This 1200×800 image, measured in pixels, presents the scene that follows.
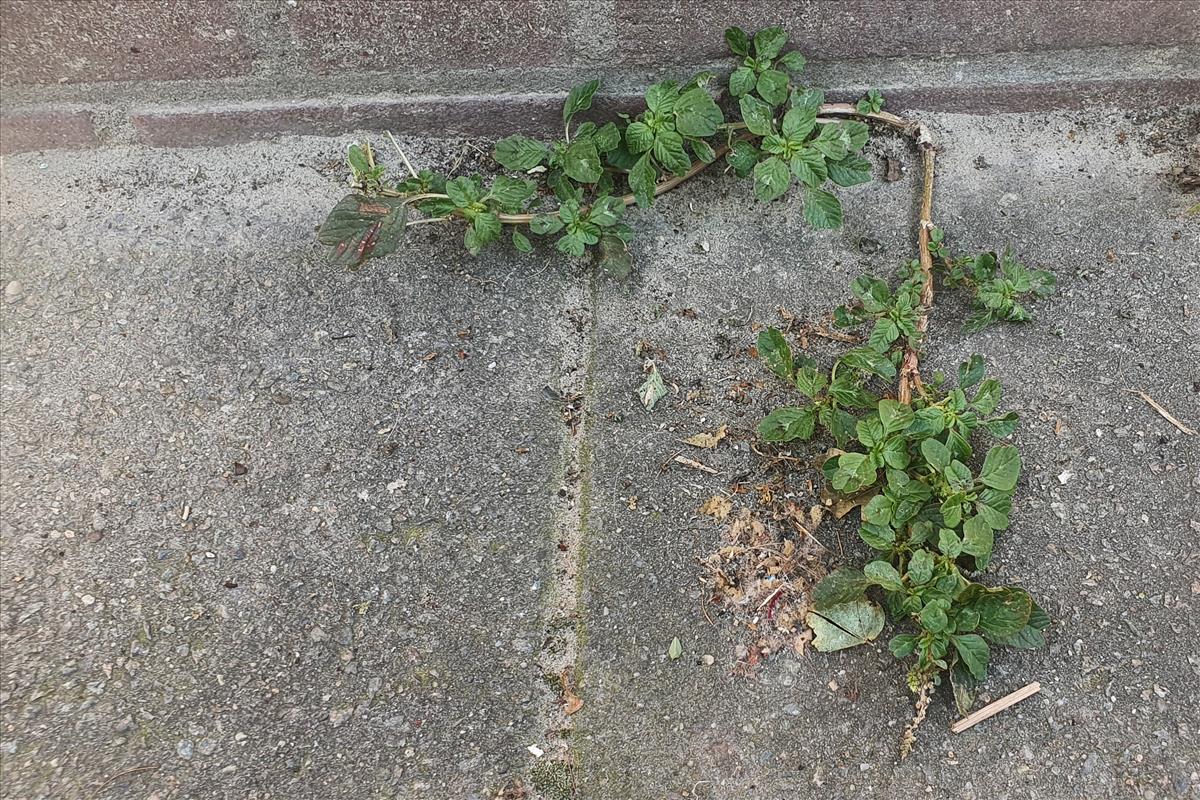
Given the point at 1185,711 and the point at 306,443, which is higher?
the point at 306,443

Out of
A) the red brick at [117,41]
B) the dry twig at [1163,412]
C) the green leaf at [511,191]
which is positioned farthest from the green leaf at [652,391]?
the red brick at [117,41]

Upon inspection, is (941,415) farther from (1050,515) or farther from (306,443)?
(306,443)

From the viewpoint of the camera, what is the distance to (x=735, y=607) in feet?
4.62

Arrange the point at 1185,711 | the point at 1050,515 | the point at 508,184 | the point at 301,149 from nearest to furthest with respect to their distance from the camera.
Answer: the point at 1185,711, the point at 1050,515, the point at 508,184, the point at 301,149

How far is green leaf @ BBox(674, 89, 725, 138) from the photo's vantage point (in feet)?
5.00

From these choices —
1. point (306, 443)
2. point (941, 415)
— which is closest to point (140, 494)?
point (306, 443)

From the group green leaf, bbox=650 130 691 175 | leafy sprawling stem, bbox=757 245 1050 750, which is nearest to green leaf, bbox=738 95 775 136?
green leaf, bbox=650 130 691 175

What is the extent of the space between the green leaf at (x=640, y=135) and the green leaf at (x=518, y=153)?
174 mm

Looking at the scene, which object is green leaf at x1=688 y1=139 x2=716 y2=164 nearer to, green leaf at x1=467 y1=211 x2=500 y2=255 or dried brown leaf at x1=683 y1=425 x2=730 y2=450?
green leaf at x1=467 y1=211 x2=500 y2=255

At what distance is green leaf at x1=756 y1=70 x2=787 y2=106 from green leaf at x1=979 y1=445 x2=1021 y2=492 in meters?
0.75

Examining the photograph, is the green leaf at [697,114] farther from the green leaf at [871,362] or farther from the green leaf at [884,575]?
the green leaf at [884,575]

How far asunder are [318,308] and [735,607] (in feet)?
3.09

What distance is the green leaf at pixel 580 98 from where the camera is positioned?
Answer: 1.57 meters

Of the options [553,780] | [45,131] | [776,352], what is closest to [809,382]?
[776,352]
